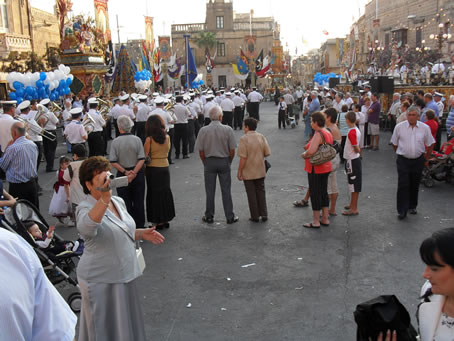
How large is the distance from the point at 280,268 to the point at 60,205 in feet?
12.6

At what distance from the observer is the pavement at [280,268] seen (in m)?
4.72

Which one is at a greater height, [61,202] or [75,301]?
[61,202]

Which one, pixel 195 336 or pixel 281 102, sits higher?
pixel 281 102

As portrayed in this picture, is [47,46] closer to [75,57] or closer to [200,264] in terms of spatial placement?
[75,57]

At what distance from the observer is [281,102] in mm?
20797

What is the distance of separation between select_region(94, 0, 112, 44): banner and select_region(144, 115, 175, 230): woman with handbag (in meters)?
20.4

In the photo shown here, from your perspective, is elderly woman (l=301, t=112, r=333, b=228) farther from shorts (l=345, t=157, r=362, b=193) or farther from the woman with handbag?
the woman with handbag

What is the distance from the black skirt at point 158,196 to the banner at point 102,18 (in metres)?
20.5

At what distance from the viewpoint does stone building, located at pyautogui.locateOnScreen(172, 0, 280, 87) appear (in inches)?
2643

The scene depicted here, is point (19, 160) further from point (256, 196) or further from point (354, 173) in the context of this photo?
point (354, 173)

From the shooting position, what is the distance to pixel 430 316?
2396 millimetres

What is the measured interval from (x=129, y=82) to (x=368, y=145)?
1405 cm

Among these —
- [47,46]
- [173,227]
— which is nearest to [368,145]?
[173,227]

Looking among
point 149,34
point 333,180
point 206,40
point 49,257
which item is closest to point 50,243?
point 49,257
